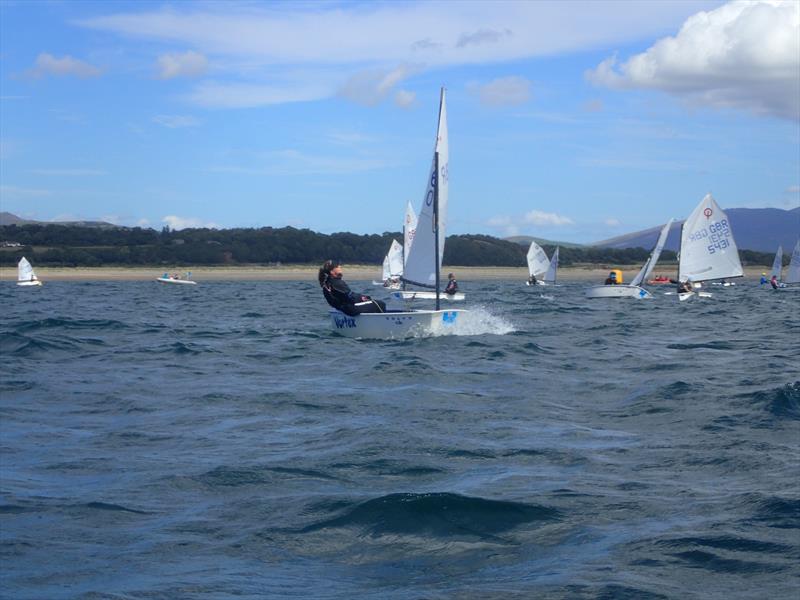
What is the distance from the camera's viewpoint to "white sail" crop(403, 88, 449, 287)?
20938 mm

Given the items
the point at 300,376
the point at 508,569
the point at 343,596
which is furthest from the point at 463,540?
the point at 300,376

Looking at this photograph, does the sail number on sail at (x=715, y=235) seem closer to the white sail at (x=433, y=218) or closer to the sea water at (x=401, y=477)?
the white sail at (x=433, y=218)

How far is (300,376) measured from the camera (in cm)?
1352

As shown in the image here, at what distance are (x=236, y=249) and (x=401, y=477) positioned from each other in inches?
3670

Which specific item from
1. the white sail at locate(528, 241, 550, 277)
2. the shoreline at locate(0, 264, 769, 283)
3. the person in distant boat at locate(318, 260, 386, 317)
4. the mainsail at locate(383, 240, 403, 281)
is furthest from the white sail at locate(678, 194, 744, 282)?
the shoreline at locate(0, 264, 769, 283)

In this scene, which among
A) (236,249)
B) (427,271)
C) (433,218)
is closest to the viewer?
(433,218)

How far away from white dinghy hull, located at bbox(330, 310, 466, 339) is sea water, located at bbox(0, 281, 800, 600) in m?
2.97

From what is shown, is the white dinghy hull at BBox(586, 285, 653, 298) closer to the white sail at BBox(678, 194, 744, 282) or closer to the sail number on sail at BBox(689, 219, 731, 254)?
the white sail at BBox(678, 194, 744, 282)

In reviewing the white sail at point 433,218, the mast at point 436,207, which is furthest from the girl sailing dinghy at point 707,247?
the mast at point 436,207

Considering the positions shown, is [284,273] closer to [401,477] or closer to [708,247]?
[708,247]

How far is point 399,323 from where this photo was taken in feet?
61.2

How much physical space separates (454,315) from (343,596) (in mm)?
14042

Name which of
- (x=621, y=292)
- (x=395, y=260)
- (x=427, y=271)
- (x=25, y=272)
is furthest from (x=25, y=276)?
(x=427, y=271)

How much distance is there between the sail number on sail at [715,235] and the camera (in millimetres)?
39438
